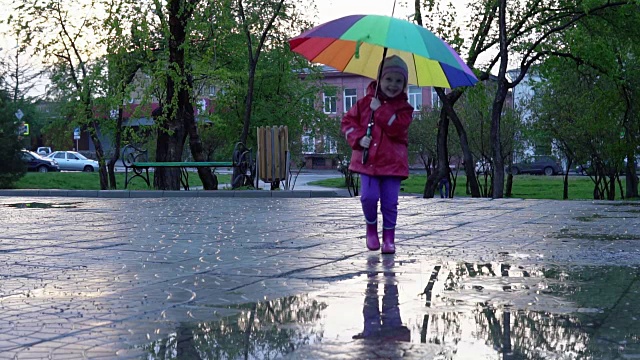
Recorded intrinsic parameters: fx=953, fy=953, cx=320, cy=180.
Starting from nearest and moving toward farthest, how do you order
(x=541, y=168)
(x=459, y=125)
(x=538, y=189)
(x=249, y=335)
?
(x=249, y=335), (x=459, y=125), (x=538, y=189), (x=541, y=168)

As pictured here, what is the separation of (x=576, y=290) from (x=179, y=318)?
2.64 m

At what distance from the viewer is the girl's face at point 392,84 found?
8.30 m

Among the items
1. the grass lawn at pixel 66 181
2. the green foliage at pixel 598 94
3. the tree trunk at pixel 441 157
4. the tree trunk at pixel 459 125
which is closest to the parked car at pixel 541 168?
the green foliage at pixel 598 94

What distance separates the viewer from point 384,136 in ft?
27.4

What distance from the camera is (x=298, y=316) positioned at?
5223 millimetres

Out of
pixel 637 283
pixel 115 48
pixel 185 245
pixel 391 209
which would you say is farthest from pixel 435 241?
pixel 115 48

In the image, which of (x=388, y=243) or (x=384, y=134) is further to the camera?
(x=388, y=243)

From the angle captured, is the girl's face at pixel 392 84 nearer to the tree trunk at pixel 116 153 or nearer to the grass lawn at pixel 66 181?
the tree trunk at pixel 116 153

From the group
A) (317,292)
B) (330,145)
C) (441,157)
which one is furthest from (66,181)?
(317,292)

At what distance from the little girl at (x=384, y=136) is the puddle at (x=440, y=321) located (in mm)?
1636

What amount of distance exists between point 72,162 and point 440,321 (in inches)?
2459

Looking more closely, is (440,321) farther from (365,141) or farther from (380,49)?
(380,49)

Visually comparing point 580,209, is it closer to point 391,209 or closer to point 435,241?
point 435,241

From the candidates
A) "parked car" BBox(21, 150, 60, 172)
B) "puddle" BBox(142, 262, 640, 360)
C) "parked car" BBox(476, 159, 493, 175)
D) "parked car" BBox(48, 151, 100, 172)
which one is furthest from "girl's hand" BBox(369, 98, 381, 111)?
"parked car" BBox(48, 151, 100, 172)
